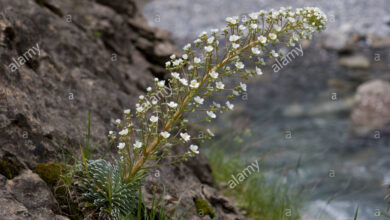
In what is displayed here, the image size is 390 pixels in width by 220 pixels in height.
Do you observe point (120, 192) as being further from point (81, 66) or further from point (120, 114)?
point (81, 66)

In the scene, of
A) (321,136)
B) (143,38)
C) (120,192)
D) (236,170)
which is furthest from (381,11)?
(120,192)

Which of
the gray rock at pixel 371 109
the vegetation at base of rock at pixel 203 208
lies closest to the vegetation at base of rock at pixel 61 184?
the vegetation at base of rock at pixel 203 208

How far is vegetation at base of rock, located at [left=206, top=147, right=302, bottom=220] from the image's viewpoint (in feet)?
16.4

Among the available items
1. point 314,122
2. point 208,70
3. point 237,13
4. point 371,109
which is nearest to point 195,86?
point 208,70

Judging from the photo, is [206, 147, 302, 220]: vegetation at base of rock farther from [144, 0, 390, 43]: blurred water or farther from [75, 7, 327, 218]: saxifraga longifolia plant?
[144, 0, 390, 43]: blurred water

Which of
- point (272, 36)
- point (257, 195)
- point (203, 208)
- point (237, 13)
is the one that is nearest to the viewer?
point (272, 36)

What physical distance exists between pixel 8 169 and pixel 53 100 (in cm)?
132

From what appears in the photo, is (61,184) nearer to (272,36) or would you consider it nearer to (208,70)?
(208,70)

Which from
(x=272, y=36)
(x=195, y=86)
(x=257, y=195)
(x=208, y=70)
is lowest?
(x=257, y=195)

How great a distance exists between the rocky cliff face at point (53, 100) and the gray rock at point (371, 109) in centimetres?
641

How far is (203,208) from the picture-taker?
154 inches

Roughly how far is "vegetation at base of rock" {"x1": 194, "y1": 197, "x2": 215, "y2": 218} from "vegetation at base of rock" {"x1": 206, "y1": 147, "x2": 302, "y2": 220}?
117cm

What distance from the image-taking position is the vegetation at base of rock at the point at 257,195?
498cm

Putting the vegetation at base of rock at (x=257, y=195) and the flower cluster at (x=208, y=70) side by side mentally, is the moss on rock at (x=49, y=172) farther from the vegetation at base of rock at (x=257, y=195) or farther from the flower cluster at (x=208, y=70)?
the vegetation at base of rock at (x=257, y=195)
